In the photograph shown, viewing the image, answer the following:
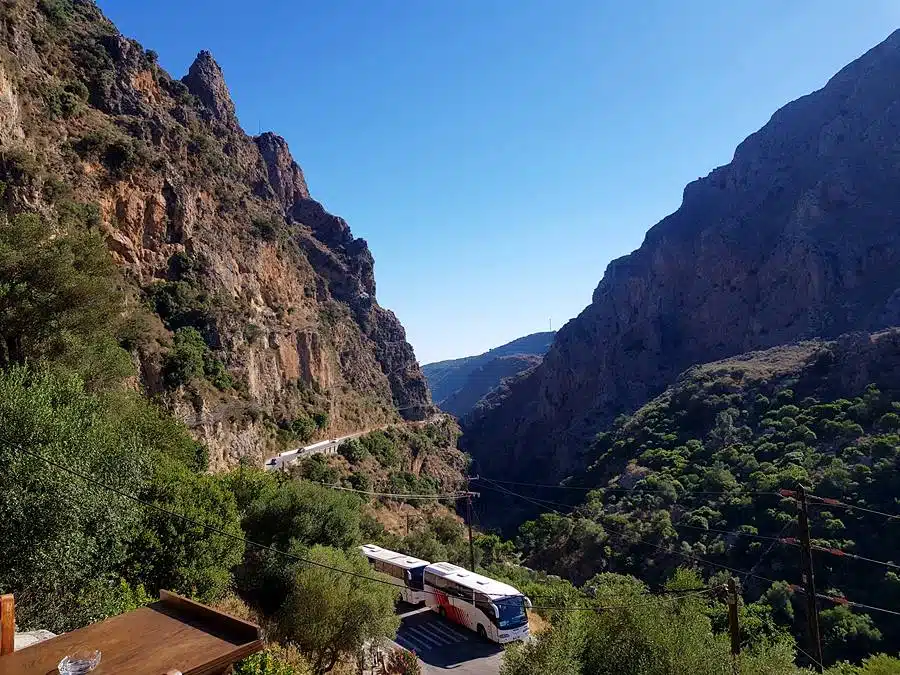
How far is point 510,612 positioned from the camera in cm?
2219

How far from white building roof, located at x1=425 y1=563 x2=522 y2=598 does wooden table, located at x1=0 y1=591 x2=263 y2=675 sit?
21369 mm

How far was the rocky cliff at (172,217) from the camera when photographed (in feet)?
112

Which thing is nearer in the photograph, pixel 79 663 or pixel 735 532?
pixel 79 663

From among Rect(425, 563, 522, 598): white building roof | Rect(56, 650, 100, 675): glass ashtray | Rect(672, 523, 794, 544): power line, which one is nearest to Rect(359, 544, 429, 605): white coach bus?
Rect(425, 563, 522, 598): white building roof

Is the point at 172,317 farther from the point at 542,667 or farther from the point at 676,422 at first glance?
the point at 676,422

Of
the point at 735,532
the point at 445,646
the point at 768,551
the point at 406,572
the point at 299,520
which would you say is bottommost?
the point at 768,551

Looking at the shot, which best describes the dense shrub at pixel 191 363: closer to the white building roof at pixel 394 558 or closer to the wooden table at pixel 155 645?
the white building roof at pixel 394 558

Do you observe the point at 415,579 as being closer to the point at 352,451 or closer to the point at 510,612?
the point at 510,612

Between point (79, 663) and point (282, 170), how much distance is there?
103725 mm

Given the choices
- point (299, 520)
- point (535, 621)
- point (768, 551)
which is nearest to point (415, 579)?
point (535, 621)

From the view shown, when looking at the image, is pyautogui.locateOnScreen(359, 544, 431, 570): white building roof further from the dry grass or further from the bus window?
the dry grass

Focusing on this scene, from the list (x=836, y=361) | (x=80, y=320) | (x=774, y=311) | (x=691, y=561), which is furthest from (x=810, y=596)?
(x=774, y=311)

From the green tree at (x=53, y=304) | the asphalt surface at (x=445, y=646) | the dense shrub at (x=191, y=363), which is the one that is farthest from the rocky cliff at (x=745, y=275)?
the green tree at (x=53, y=304)

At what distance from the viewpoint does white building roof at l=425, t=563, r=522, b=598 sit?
74.3 feet
